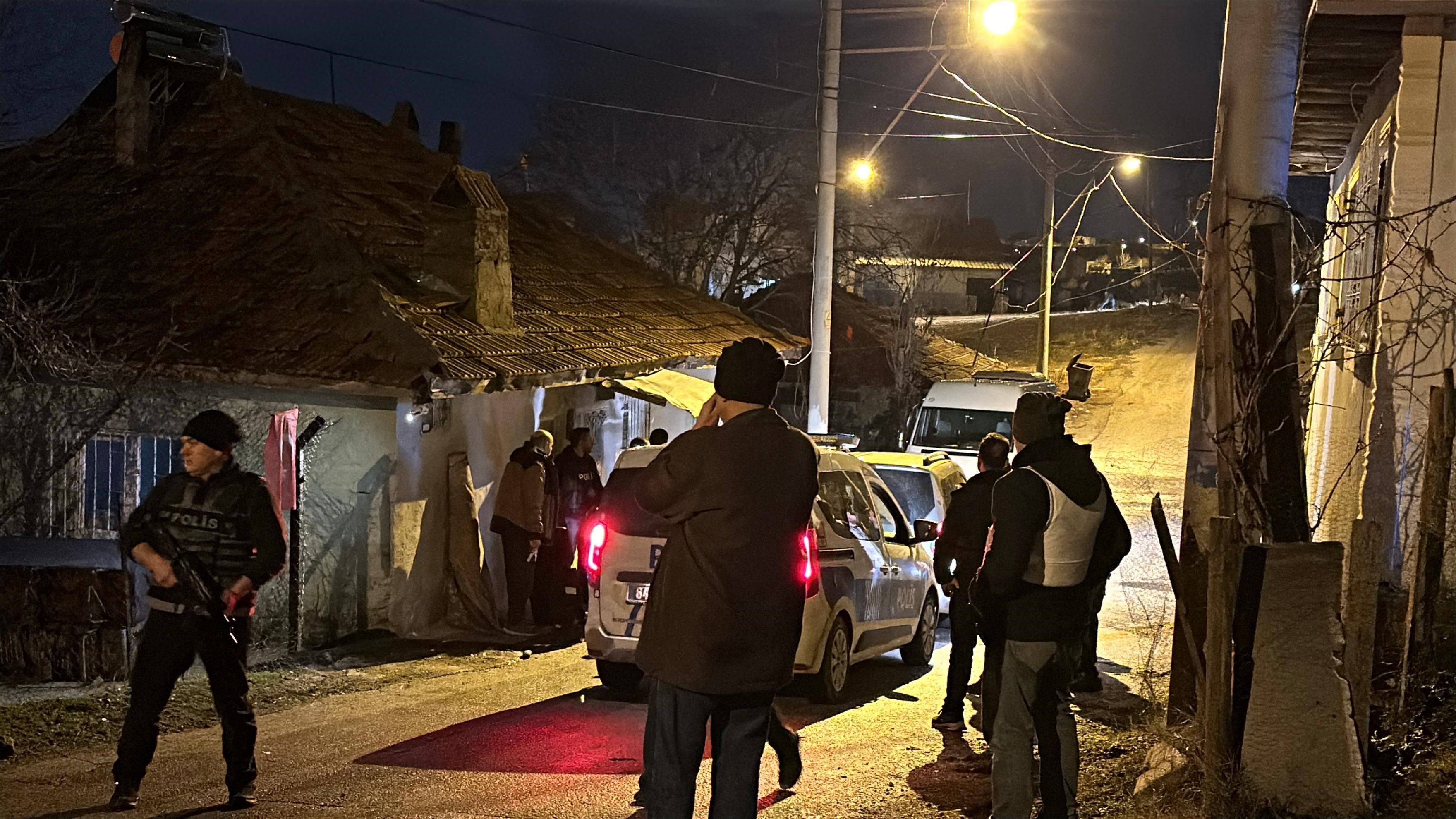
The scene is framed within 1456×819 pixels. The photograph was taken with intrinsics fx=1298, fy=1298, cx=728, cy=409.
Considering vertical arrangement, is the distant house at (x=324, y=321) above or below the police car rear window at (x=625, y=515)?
above

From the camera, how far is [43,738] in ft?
25.0

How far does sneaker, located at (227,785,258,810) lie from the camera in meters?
5.99

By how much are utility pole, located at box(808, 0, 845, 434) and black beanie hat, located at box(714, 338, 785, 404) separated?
38.1 feet

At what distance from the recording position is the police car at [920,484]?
13.8 metres

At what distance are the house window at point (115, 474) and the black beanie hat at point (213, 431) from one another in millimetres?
5158

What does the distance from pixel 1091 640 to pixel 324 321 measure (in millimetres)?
7704

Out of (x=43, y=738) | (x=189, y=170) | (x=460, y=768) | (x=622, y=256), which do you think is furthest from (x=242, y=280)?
(x=622, y=256)

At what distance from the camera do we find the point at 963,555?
8078mm

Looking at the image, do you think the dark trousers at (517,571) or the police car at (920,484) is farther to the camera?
the police car at (920,484)

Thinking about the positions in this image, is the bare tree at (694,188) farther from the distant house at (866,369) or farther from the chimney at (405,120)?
the chimney at (405,120)

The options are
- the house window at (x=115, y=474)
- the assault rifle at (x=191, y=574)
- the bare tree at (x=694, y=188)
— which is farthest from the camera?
the bare tree at (x=694, y=188)

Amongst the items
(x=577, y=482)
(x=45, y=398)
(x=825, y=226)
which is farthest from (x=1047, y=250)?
(x=45, y=398)

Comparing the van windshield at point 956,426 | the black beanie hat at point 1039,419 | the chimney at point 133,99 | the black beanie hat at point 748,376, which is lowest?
the van windshield at point 956,426

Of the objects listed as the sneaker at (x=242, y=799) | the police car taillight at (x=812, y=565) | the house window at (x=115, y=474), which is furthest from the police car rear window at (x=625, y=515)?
the house window at (x=115, y=474)
